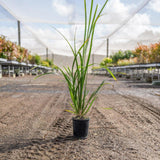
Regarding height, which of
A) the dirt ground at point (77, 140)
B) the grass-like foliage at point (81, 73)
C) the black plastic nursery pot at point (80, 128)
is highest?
the grass-like foliage at point (81, 73)

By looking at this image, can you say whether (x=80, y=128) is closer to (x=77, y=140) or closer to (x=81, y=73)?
(x=77, y=140)

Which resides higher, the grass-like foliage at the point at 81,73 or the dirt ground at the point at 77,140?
the grass-like foliage at the point at 81,73

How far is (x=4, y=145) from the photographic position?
3.18 ft

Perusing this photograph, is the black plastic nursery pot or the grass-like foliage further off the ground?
the grass-like foliage

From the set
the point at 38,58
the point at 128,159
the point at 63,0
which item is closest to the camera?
the point at 128,159

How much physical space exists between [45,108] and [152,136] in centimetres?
108

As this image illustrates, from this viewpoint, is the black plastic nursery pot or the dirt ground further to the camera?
the black plastic nursery pot

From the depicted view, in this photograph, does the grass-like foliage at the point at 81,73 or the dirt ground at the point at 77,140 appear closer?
the dirt ground at the point at 77,140

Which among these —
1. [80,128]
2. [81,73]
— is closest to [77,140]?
[80,128]

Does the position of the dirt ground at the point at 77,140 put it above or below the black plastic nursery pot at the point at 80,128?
below

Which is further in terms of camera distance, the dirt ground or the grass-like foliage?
the grass-like foliage

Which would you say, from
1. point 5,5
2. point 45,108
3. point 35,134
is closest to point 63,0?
point 5,5

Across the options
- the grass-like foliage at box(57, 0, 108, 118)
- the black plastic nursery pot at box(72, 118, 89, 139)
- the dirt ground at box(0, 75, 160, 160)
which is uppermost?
the grass-like foliage at box(57, 0, 108, 118)

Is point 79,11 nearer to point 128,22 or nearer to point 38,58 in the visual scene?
point 128,22
